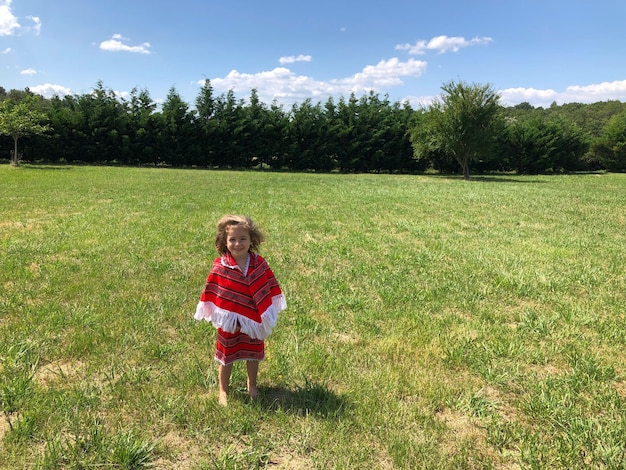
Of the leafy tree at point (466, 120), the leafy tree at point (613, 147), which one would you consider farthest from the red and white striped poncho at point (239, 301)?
the leafy tree at point (613, 147)

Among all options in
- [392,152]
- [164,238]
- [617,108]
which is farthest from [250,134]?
[617,108]

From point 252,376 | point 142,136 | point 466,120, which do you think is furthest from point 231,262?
point 142,136

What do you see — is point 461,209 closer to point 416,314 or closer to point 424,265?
point 424,265

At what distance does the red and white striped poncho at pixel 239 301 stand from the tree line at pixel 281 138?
2912 cm

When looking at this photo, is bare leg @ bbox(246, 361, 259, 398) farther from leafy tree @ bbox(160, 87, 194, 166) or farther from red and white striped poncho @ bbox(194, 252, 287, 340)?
leafy tree @ bbox(160, 87, 194, 166)

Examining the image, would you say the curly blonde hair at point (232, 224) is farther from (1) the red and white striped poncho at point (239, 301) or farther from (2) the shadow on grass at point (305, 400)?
(2) the shadow on grass at point (305, 400)

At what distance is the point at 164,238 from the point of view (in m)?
7.20

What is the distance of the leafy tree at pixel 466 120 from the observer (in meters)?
25.7

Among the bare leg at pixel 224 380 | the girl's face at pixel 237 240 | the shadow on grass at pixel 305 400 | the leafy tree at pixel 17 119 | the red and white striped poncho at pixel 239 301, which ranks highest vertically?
the leafy tree at pixel 17 119

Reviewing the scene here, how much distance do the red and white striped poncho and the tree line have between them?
29119 mm

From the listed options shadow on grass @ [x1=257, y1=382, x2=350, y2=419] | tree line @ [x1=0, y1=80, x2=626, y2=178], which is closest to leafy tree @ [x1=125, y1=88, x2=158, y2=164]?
tree line @ [x1=0, y1=80, x2=626, y2=178]

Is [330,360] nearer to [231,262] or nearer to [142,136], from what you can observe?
[231,262]

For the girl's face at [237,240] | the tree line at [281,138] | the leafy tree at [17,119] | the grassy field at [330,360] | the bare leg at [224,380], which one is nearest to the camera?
the grassy field at [330,360]

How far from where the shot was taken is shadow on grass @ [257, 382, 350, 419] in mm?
2527
